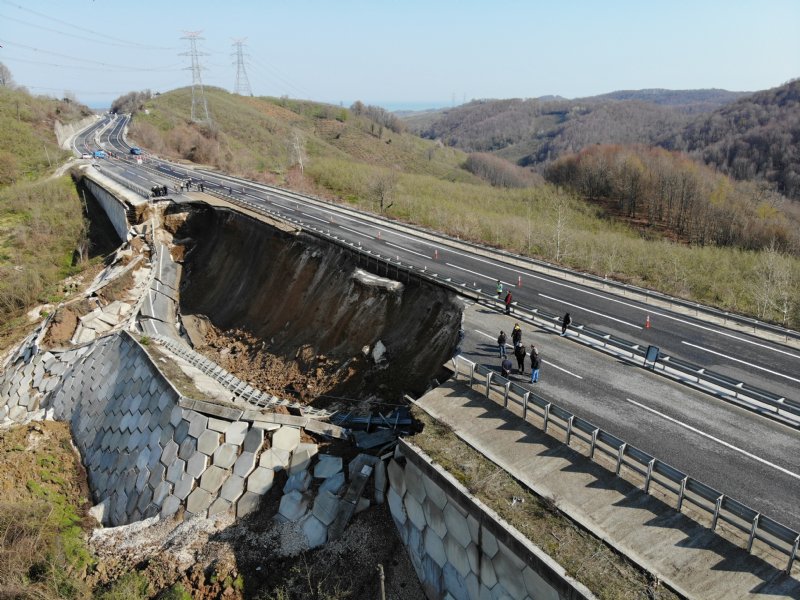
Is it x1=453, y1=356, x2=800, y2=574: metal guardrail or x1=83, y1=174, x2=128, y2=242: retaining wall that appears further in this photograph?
x1=83, y1=174, x2=128, y2=242: retaining wall

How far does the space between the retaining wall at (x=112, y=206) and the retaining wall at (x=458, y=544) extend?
36.7m

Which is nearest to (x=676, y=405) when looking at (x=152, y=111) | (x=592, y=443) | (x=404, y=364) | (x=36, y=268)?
(x=592, y=443)

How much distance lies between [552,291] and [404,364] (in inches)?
390

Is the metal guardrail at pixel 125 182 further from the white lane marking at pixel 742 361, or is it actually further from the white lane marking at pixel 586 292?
the white lane marking at pixel 742 361

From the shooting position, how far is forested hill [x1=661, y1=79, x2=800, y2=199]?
87.9m

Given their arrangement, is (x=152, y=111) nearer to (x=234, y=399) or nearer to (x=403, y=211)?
(x=403, y=211)

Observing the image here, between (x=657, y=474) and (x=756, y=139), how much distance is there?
118080 mm

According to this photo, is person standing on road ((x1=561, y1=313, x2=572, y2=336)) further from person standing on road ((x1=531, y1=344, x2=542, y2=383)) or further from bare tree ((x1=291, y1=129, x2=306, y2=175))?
bare tree ((x1=291, y1=129, x2=306, y2=175))

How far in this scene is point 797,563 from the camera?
9.50 metres

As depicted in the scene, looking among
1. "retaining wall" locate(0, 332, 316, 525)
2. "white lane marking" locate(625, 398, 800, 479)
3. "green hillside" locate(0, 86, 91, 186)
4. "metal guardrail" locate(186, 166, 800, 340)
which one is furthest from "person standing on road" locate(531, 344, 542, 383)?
"green hillside" locate(0, 86, 91, 186)

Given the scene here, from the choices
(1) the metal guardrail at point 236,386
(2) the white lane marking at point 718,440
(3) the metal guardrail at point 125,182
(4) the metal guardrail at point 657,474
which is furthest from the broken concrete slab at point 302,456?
(3) the metal guardrail at point 125,182

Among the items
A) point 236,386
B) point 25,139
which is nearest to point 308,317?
point 236,386

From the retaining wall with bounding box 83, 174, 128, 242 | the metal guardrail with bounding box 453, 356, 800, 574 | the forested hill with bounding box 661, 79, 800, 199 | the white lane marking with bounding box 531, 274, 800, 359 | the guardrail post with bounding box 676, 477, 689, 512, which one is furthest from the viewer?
the forested hill with bounding box 661, 79, 800, 199

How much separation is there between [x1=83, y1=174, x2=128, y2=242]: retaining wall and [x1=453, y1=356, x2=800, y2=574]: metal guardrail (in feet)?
124
